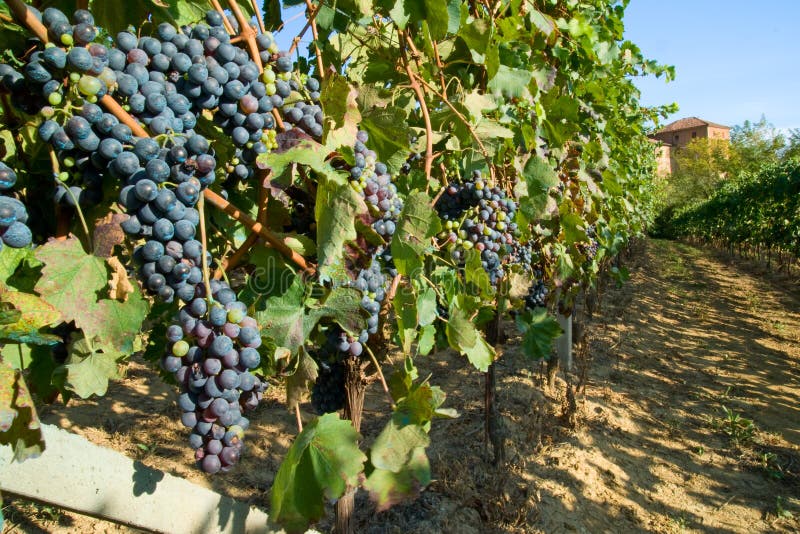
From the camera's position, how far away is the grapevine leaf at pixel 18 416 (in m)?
0.72

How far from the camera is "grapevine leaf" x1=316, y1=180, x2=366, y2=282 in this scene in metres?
1.05

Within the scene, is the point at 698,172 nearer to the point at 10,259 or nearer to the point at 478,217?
the point at 478,217

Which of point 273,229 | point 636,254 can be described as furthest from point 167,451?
point 636,254

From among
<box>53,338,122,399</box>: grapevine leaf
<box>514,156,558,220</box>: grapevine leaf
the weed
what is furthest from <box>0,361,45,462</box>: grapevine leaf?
the weed

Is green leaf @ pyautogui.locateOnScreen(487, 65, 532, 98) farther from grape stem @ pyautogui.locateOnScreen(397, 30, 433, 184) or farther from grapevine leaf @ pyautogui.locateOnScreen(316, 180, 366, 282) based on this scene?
grapevine leaf @ pyautogui.locateOnScreen(316, 180, 366, 282)

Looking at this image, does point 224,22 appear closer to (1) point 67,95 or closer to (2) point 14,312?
(1) point 67,95

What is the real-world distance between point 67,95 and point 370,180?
25.1 inches

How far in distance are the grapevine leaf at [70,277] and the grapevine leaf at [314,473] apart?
529 mm

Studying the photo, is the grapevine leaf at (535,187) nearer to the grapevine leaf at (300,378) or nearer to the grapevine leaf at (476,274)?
the grapevine leaf at (476,274)

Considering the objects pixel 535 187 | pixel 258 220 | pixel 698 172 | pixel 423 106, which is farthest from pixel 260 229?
pixel 698 172

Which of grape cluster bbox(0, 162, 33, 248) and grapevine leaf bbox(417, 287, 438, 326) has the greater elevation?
grape cluster bbox(0, 162, 33, 248)

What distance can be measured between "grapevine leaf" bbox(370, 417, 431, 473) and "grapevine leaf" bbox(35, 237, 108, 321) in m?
0.69

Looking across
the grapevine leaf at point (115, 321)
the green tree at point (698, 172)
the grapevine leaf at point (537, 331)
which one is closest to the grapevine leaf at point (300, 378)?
the grapevine leaf at point (115, 321)

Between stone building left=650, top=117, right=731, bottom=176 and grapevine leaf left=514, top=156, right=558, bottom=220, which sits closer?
grapevine leaf left=514, top=156, right=558, bottom=220
